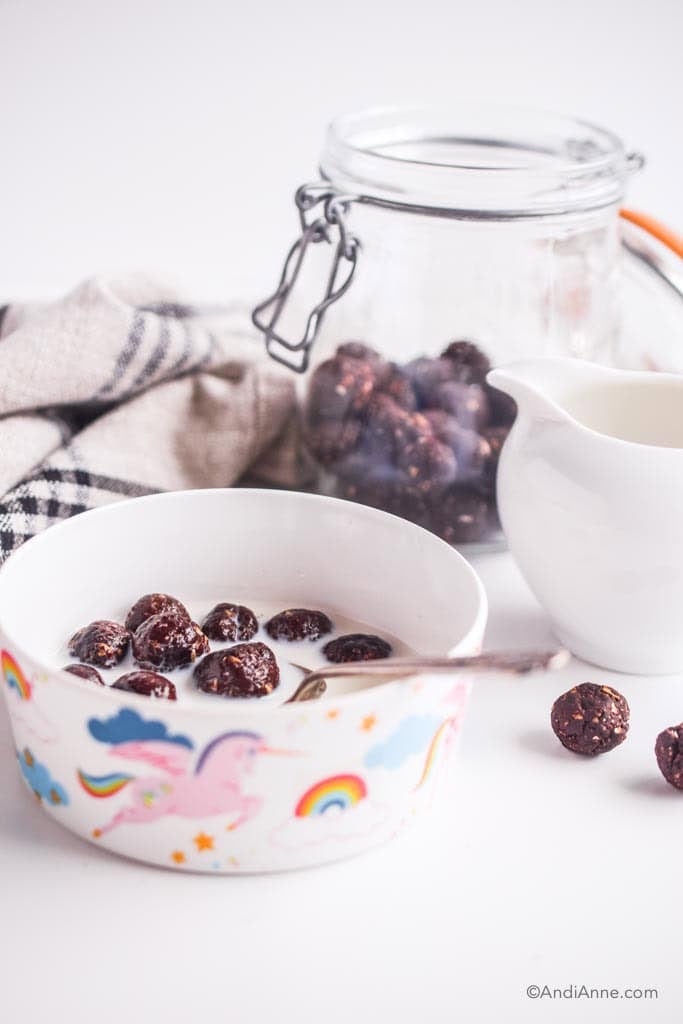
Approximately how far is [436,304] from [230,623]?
308 millimetres

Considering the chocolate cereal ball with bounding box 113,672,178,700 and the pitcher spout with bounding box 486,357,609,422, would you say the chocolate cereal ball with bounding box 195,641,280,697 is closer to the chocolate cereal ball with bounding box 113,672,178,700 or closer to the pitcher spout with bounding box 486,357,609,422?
the chocolate cereal ball with bounding box 113,672,178,700

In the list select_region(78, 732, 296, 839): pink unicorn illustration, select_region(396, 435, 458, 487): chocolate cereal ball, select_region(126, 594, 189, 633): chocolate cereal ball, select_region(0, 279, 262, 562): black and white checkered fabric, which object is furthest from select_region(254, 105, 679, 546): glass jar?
select_region(78, 732, 296, 839): pink unicorn illustration

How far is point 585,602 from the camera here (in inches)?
30.8

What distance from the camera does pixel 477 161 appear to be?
1020 millimetres

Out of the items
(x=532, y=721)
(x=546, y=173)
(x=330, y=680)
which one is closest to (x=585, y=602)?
(x=532, y=721)

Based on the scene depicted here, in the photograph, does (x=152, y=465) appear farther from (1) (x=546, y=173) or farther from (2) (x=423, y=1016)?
(2) (x=423, y=1016)

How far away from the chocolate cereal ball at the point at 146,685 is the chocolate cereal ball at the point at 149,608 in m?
0.08

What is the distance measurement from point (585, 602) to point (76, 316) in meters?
0.45

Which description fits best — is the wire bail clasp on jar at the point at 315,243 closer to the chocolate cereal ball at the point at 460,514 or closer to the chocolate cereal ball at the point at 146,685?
the chocolate cereal ball at the point at 460,514

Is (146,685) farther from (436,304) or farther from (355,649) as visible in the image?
(436,304)

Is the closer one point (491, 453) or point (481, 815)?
point (481, 815)

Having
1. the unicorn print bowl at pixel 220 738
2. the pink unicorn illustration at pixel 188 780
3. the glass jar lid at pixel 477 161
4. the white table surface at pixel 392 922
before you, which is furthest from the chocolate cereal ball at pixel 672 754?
the glass jar lid at pixel 477 161

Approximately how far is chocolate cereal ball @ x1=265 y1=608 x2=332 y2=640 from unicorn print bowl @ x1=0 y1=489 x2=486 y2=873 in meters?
0.05

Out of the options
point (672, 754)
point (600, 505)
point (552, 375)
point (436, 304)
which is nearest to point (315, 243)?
point (436, 304)
